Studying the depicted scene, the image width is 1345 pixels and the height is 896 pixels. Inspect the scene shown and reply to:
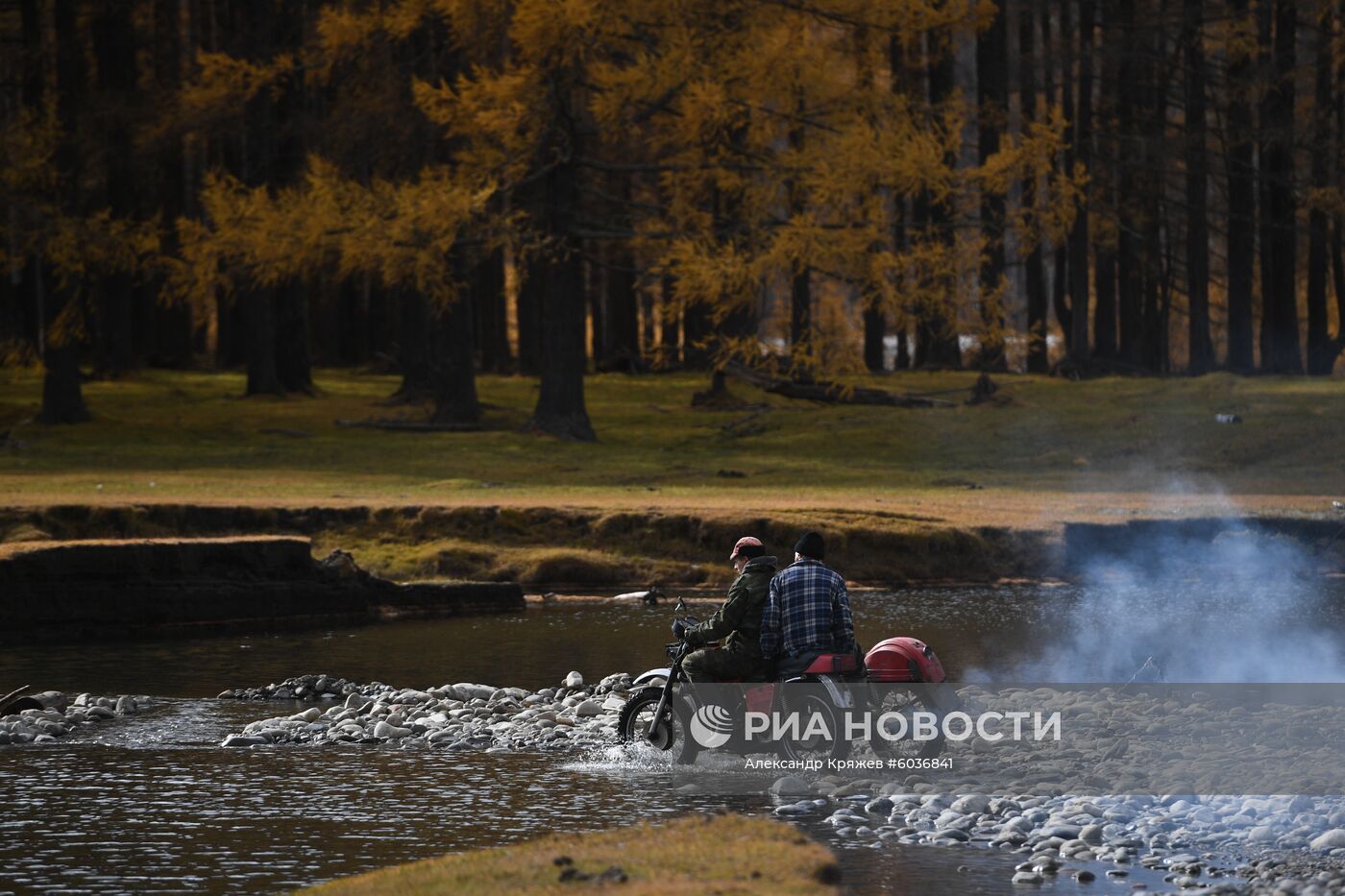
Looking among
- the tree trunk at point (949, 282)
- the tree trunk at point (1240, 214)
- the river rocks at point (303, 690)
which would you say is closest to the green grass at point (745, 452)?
the tree trunk at point (949, 282)

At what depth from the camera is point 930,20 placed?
108 feet

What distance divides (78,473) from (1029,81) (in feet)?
82.9

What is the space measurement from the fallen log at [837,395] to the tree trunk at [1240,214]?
8.32 metres

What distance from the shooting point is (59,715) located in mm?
13945

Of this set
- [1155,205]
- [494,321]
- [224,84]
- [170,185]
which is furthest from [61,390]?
[1155,205]

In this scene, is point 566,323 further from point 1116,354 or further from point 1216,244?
point 1216,244

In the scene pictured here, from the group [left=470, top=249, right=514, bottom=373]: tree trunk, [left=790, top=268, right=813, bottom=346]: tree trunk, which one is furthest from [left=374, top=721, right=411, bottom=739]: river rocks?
[left=470, top=249, right=514, bottom=373]: tree trunk

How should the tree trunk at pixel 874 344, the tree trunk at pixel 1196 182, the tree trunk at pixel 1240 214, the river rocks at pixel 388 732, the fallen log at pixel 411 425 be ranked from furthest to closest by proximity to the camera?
1. the tree trunk at pixel 874 344
2. the tree trunk at pixel 1196 182
3. the tree trunk at pixel 1240 214
4. the fallen log at pixel 411 425
5. the river rocks at pixel 388 732

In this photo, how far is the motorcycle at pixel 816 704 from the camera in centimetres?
1146

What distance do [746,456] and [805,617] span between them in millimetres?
22648

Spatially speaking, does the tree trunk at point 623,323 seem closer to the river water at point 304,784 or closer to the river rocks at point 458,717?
the river water at point 304,784

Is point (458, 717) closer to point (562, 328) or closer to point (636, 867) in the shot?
point (636, 867)

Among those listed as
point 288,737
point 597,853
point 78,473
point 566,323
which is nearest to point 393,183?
point 566,323

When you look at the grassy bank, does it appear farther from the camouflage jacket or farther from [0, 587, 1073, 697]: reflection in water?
[0, 587, 1073, 697]: reflection in water
